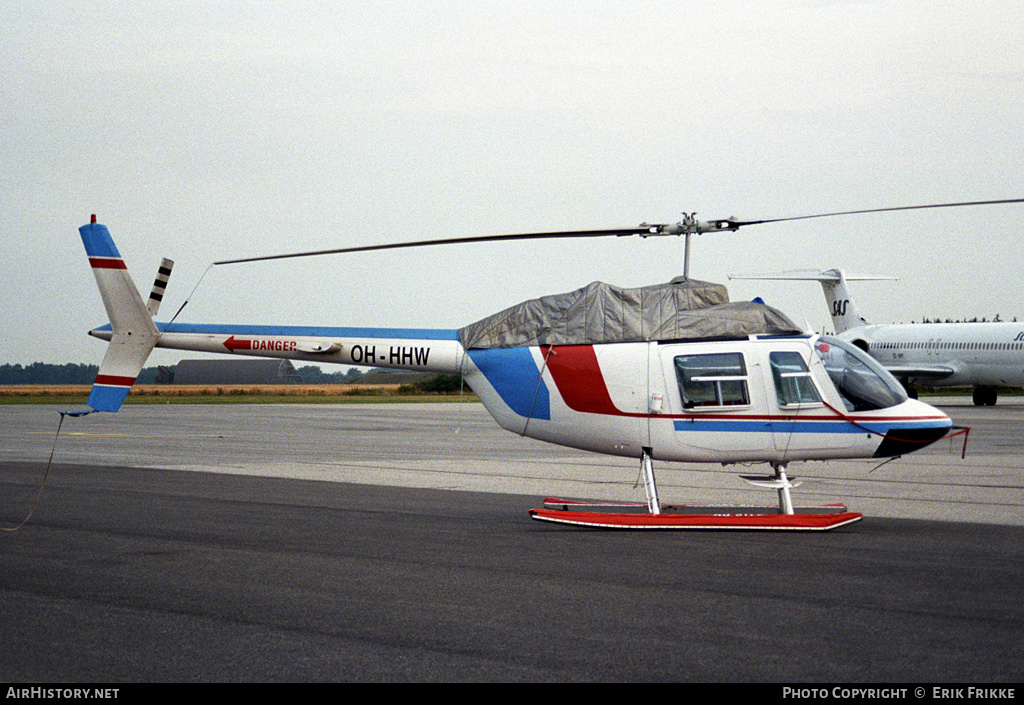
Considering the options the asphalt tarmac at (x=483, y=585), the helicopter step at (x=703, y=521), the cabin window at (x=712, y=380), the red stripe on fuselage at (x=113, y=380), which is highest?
the cabin window at (x=712, y=380)

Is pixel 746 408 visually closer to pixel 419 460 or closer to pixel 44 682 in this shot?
pixel 44 682

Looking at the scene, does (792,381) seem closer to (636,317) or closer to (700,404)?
(700,404)

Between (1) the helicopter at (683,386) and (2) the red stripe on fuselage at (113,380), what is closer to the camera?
(1) the helicopter at (683,386)

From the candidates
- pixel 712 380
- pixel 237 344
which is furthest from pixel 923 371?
pixel 237 344

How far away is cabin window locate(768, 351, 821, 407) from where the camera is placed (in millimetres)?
11859

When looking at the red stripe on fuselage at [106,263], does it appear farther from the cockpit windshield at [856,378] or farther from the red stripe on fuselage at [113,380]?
the cockpit windshield at [856,378]

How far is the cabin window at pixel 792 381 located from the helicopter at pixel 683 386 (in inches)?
0.5

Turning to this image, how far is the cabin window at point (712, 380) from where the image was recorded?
1194cm

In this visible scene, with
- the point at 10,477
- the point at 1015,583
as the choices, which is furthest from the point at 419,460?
the point at 1015,583

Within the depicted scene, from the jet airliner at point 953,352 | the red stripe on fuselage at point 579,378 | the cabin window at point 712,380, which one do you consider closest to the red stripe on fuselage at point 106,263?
the red stripe on fuselage at point 579,378

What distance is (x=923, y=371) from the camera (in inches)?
1836

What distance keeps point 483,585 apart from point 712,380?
4.84m

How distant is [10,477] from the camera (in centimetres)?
1712

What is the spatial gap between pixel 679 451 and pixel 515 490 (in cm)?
388
